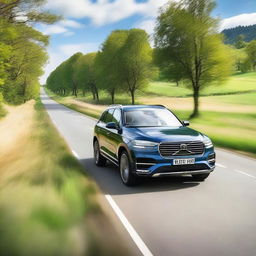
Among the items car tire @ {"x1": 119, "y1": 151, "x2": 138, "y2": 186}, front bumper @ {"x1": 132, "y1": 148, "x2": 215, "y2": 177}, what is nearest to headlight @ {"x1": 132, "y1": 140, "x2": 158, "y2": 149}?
front bumper @ {"x1": 132, "y1": 148, "x2": 215, "y2": 177}

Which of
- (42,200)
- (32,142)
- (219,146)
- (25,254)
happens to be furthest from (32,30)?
(25,254)

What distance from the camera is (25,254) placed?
4484 mm

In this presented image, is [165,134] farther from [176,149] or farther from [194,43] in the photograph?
[194,43]

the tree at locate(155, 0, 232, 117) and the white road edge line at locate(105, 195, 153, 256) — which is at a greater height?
the tree at locate(155, 0, 232, 117)

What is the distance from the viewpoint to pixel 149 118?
30.4ft

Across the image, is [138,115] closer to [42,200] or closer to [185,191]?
[185,191]

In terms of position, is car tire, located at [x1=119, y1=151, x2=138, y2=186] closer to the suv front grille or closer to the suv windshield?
the suv front grille

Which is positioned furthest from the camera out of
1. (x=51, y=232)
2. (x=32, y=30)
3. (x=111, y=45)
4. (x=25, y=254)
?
(x=111, y=45)

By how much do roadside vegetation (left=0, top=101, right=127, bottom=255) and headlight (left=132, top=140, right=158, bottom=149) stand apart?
49.9 inches

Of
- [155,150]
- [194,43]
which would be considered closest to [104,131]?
[155,150]

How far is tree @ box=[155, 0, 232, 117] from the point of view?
30766mm

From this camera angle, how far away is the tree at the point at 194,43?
30.8 m

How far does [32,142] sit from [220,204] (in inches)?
445

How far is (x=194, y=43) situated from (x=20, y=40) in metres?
14.2
